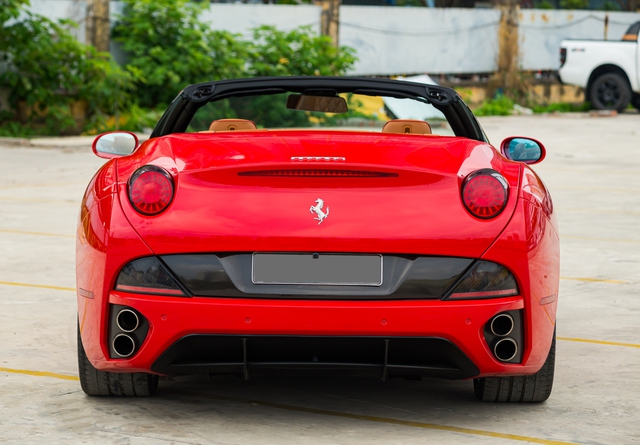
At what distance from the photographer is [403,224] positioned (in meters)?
3.69

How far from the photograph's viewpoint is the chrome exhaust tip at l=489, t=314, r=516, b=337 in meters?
3.79

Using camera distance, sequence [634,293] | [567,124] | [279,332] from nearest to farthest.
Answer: [279,332]
[634,293]
[567,124]

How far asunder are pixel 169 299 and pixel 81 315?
1.58 feet

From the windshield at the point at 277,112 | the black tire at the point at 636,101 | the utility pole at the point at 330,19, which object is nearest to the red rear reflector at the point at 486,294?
the windshield at the point at 277,112

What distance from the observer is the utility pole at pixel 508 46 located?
28.3 m

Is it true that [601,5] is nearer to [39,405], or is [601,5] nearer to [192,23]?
[192,23]

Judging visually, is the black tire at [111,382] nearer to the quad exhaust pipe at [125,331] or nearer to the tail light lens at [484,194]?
the quad exhaust pipe at [125,331]

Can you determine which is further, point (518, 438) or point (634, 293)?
point (634, 293)

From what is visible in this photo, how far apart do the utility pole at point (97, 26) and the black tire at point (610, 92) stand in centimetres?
1205

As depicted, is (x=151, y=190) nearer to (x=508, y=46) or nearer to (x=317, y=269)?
(x=317, y=269)

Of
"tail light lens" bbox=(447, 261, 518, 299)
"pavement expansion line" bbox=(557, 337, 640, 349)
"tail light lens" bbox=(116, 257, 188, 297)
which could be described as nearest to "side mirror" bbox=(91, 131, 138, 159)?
"tail light lens" bbox=(116, 257, 188, 297)

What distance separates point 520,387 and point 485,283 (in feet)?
2.14

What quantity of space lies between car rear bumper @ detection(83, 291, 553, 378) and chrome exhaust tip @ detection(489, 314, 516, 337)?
0.17 ft

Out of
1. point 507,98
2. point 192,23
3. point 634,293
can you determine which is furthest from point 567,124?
point 634,293
